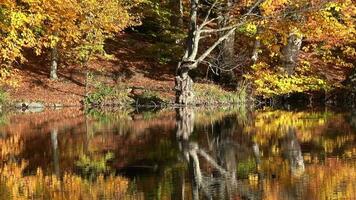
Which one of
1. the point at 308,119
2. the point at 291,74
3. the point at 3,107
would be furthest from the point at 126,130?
the point at 291,74

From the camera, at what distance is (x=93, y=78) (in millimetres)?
31469

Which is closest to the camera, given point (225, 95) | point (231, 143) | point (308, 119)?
point (231, 143)

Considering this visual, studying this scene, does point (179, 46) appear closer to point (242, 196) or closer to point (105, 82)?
point (105, 82)

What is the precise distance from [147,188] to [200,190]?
2.72ft

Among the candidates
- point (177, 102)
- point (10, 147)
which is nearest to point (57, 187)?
point (10, 147)

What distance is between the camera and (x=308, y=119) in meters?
→ 21.4

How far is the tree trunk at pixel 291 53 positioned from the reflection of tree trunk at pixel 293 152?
13.8 meters

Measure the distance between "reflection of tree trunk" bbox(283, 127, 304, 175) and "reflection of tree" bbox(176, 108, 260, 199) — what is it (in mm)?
658

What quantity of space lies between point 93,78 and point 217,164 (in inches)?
772

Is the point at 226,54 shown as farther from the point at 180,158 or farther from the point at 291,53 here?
the point at 180,158

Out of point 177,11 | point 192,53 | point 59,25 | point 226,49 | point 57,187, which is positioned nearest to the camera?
point 57,187

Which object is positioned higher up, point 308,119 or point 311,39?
point 311,39

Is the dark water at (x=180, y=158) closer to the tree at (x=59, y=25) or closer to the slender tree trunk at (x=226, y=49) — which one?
the tree at (x=59, y=25)

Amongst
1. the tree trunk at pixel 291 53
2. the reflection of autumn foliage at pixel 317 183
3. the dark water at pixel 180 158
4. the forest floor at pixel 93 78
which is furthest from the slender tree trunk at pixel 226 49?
the reflection of autumn foliage at pixel 317 183
